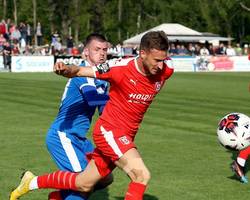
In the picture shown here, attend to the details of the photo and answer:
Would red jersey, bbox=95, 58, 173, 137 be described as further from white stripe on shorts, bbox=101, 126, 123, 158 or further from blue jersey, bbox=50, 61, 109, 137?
blue jersey, bbox=50, 61, 109, 137

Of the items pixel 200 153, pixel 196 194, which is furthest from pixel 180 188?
pixel 200 153

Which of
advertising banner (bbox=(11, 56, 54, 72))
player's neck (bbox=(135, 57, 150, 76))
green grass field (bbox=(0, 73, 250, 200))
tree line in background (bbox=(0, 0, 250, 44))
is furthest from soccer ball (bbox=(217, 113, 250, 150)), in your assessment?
tree line in background (bbox=(0, 0, 250, 44))

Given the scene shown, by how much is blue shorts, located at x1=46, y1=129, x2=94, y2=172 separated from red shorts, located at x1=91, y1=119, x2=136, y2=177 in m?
0.39

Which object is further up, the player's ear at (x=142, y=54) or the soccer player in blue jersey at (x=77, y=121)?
the player's ear at (x=142, y=54)

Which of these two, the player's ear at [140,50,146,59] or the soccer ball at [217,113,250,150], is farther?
the soccer ball at [217,113,250,150]

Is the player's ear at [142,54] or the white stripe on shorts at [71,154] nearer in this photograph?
the player's ear at [142,54]

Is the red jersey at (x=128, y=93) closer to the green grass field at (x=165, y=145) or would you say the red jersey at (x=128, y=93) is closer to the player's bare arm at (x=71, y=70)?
the player's bare arm at (x=71, y=70)

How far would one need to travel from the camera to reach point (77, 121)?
7.25 metres

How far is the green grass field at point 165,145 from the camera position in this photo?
915cm

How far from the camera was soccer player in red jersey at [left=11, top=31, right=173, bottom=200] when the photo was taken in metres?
6.47

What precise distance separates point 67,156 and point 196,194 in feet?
7.82

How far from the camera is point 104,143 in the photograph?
6652mm

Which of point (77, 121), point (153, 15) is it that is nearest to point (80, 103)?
point (77, 121)

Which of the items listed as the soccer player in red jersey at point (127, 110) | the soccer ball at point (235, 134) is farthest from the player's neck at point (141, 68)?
the soccer ball at point (235, 134)
